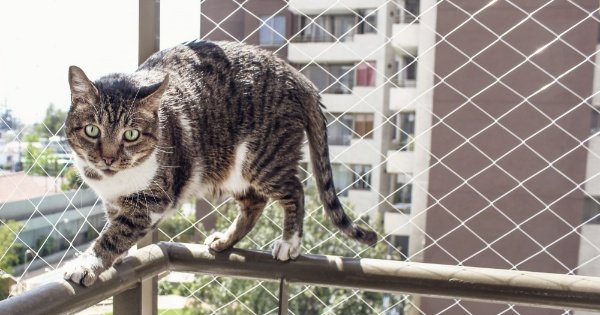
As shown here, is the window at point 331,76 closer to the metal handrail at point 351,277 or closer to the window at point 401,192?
the window at point 401,192

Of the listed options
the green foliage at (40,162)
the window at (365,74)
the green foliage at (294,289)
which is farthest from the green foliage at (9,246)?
the window at (365,74)

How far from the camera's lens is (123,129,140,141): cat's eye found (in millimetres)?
1055

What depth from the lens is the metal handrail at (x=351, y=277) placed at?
94 centimetres

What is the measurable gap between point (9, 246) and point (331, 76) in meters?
1.26

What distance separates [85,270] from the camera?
91 cm

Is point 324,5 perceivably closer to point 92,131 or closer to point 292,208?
point 292,208

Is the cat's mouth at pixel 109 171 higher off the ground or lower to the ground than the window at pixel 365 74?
lower

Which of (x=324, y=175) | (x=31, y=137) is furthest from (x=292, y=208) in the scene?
(x=31, y=137)

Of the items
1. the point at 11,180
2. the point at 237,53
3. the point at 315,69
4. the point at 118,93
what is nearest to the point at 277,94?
the point at 237,53

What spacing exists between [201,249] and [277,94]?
40 centimetres

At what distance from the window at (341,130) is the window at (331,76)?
0.31ft

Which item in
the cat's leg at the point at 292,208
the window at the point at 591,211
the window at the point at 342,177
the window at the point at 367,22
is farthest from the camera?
the window at the point at 342,177

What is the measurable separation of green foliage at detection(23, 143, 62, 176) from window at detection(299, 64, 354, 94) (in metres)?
0.86

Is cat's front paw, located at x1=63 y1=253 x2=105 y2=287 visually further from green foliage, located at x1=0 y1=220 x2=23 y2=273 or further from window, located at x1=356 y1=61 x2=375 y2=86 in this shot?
window, located at x1=356 y1=61 x2=375 y2=86
